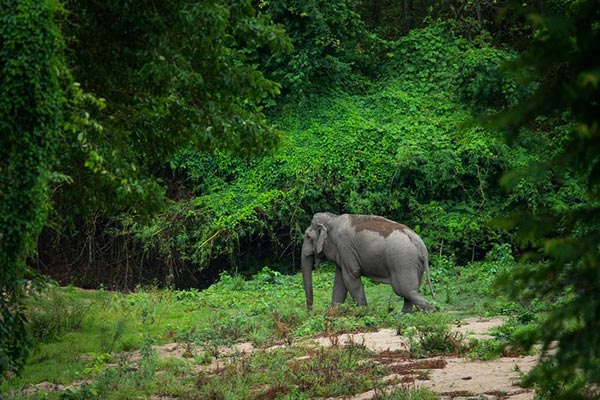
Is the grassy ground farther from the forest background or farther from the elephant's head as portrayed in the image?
the forest background

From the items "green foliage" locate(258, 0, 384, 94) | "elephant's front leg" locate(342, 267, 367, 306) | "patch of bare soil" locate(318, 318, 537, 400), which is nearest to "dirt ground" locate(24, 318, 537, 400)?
"patch of bare soil" locate(318, 318, 537, 400)

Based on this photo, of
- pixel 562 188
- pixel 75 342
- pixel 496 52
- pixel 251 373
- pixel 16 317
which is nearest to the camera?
pixel 16 317

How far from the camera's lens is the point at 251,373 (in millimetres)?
9609

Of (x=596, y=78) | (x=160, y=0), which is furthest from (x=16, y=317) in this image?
(x=596, y=78)

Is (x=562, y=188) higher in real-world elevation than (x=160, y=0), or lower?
lower

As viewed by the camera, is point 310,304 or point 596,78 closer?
point 596,78

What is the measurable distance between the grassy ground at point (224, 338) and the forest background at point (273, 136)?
4.29 feet

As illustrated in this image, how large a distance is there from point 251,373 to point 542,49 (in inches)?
252

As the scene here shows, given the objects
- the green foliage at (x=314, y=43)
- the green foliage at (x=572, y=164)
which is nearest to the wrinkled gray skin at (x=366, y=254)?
the green foliage at (x=314, y=43)

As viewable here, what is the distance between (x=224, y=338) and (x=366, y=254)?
10.2 ft

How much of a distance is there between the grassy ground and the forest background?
1.31 m

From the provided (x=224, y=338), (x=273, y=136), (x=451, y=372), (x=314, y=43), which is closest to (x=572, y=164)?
(x=451, y=372)

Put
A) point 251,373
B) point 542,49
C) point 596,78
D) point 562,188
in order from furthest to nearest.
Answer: point 562,188 → point 251,373 → point 542,49 → point 596,78

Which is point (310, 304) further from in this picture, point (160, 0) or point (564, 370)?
point (564, 370)
